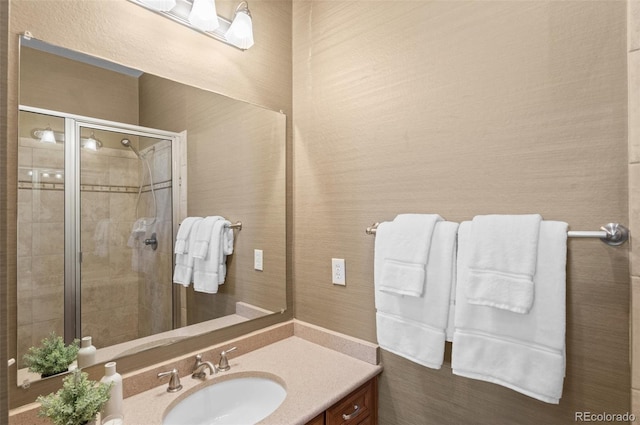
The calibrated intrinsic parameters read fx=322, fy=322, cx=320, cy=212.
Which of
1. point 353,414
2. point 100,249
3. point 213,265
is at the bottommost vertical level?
point 353,414

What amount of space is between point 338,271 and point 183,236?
0.67 meters

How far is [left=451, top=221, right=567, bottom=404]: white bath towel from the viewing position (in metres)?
0.85

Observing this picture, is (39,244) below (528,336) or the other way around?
the other way around

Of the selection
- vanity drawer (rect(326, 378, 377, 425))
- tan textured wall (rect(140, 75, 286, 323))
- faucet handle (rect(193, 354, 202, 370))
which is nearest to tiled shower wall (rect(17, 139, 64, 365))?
tan textured wall (rect(140, 75, 286, 323))

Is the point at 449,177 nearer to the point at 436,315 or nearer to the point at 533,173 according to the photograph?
the point at 533,173

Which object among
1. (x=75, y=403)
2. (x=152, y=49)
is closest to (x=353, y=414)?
(x=75, y=403)

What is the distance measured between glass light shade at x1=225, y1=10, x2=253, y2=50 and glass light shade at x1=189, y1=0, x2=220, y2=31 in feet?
0.29

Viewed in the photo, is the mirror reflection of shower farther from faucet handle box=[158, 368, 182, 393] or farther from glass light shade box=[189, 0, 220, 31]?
glass light shade box=[189, 0, 220, 31]

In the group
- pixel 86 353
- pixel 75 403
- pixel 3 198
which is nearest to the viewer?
pixel 3 198

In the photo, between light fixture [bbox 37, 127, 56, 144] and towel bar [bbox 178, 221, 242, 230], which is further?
towel bar [bbox 178, 221, 242, 230]

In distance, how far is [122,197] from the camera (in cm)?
110

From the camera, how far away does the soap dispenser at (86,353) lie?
97 centimetres

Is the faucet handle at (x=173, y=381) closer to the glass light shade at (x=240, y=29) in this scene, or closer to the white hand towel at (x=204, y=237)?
the white hand towel at (x=204, y=237)

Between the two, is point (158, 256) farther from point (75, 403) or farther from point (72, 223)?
point (75, 403)
